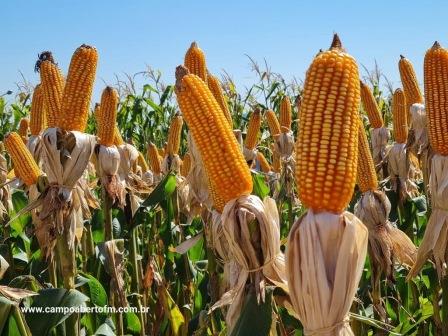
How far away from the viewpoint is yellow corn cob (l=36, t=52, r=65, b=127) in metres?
4.24

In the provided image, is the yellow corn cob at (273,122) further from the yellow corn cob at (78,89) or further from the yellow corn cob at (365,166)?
the yellow corn cob at (78,89)

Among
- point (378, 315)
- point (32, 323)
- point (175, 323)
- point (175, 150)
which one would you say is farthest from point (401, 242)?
point (175, 150)

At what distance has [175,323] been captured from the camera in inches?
201

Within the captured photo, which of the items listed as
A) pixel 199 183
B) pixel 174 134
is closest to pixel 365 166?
pixel 199 183

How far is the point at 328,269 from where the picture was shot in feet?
7.98

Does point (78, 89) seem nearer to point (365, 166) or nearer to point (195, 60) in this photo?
point (195, 60)

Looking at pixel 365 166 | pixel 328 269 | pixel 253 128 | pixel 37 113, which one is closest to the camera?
pixel 328 269

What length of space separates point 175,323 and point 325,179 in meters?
3.01

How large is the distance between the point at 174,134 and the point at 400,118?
2.64 m

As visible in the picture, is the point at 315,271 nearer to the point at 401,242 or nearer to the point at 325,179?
the point at 325,179

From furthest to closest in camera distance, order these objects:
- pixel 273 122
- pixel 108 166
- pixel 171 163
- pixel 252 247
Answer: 1. pixel 273 122
2. pixel 171 163
3. pixel 108 166
4. pixel 252 247

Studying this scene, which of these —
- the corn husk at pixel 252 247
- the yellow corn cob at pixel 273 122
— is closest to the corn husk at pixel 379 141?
the yellow corn cob at pixel 273 122


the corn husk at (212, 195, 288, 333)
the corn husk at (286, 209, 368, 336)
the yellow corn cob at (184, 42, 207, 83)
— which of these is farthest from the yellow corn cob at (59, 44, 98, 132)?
the corn husk at (286, 209, 368, 336)

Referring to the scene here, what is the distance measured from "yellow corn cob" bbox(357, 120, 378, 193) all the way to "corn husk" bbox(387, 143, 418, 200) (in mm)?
2112
